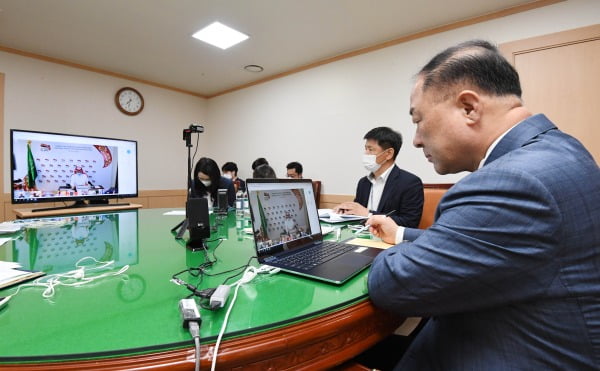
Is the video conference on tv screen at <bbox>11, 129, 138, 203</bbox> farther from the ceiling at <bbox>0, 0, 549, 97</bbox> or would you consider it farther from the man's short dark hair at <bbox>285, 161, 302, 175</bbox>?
the man's short dark hair at <bbox>285, 161, 302, 175</bbox>

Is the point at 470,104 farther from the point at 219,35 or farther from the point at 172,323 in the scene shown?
the point at 219,35

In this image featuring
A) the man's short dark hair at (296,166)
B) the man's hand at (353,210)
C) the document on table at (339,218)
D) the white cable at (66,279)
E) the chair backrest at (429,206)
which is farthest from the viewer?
the man's short dark hair at (296,166)

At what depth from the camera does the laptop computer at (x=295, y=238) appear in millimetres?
728

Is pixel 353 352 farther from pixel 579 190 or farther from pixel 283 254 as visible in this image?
pixel 579 190

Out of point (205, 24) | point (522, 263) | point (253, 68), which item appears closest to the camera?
point (522, 263)

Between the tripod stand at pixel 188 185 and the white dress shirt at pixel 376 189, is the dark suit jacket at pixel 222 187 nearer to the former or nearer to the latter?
the tripod stand at pixel 188 185

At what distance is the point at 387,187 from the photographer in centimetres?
192

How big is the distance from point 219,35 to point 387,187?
236 centimetres

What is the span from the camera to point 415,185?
1815mm

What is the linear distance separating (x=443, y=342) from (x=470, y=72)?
58 centimetres

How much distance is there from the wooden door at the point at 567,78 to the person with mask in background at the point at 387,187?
106 cm

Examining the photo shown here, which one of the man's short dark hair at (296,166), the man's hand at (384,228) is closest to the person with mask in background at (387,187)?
the man's hand at (384,228)

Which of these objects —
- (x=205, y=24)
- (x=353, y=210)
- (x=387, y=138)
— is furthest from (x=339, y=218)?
(x=205, y=24)

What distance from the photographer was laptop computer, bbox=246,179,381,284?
73 cm
